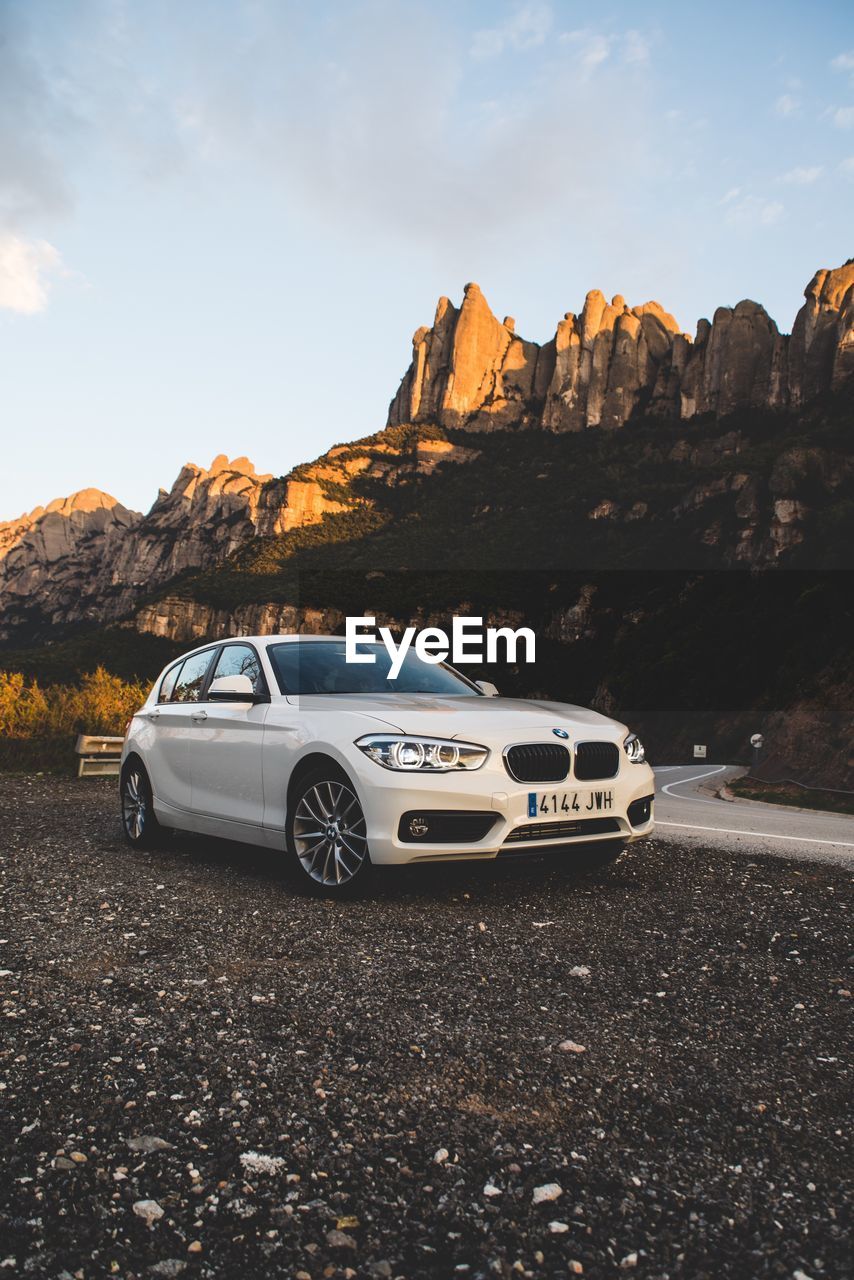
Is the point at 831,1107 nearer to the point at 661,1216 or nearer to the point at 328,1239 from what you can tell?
the point at 661,1216

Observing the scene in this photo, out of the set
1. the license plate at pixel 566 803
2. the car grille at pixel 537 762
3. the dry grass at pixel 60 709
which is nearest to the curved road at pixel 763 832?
the license plate at pixel 566 803

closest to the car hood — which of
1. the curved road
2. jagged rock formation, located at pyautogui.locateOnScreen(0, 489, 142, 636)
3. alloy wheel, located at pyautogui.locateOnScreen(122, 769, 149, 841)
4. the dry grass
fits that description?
alloy wheel, located at pyautogui.locateOnScreen(122, 769, 149, 841)

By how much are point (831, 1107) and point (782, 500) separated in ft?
255

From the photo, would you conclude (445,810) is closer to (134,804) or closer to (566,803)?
(566,803)

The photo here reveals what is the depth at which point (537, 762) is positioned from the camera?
194 inches

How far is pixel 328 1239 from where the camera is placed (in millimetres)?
1764

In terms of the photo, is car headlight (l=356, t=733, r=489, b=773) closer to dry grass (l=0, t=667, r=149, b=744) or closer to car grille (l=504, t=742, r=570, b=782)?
car grille (l=504, t=742, r=570, b=782)

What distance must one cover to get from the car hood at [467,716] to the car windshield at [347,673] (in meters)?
0.24

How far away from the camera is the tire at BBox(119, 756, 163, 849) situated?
22.2 feet

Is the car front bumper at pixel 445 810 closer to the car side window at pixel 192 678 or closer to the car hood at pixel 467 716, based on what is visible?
the car hood at pixel 467 716

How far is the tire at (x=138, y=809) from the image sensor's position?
675cm

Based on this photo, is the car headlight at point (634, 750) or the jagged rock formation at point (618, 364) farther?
the jagged rock formation at point (618, 364)

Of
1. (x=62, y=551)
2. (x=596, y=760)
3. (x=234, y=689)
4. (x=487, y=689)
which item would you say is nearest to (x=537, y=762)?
(x=596, y=760)

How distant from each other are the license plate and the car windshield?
1.32m
